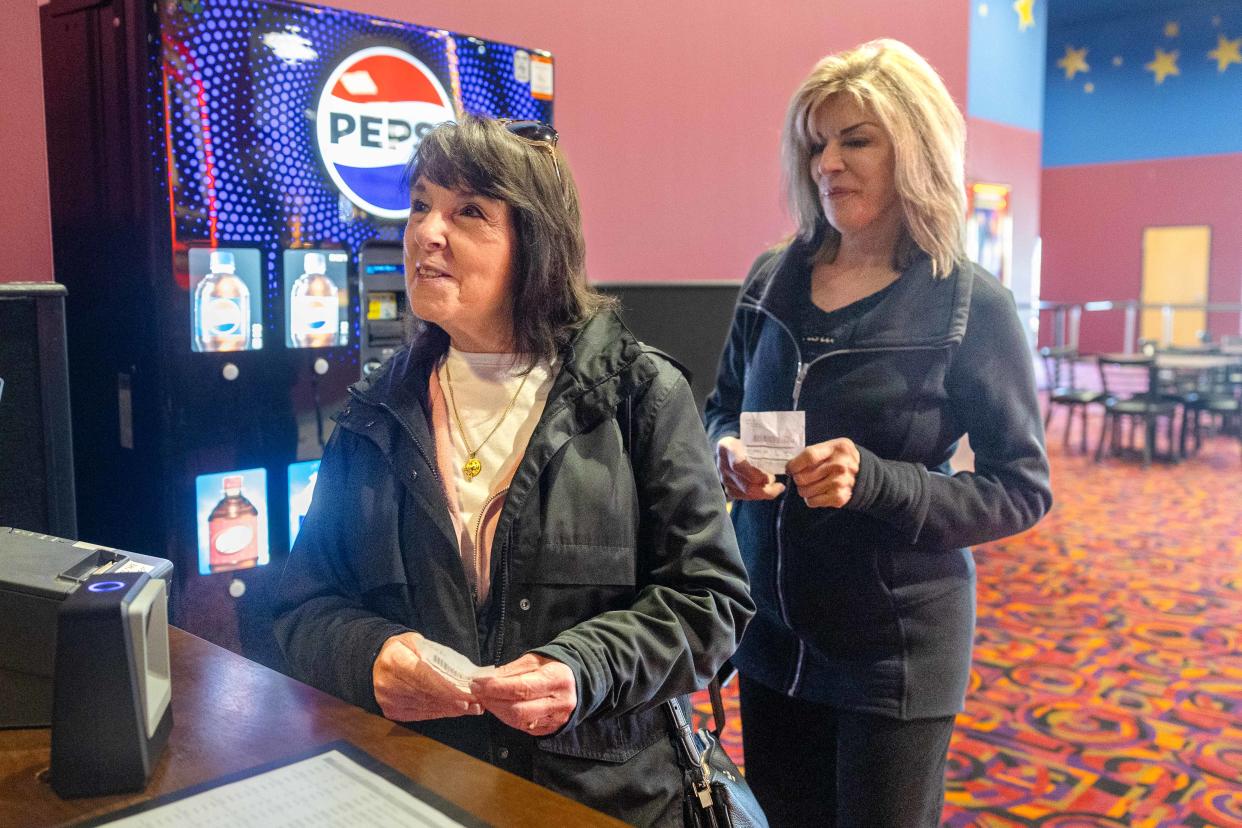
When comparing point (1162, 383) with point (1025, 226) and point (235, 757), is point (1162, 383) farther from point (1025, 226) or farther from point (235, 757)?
point (235, 757)

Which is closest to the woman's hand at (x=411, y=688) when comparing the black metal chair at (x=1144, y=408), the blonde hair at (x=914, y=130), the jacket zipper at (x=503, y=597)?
the jacket zipper at (x=503, y=597)

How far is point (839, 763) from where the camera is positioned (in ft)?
5.54

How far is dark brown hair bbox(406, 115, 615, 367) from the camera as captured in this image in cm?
132

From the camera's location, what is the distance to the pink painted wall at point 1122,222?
43.5 ft

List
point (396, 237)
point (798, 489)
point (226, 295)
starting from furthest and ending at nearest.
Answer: point (396, 237), point (226, 295), point (798, 489)

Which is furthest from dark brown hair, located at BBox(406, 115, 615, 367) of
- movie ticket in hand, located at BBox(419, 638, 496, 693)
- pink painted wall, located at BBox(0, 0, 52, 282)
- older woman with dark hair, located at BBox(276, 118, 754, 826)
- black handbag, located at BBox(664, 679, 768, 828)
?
pink painted wall, located at BBox(0, 0, 52, 282)

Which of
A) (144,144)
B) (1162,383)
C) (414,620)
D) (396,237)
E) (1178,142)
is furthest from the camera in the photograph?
(1178,142)

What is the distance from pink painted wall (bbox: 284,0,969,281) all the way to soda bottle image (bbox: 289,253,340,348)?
1186mm

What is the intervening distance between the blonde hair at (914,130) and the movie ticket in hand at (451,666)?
1.02 m

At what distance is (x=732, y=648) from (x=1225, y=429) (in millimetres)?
10771

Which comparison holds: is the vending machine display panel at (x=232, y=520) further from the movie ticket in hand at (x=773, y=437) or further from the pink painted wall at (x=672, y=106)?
the pink painted wall at (x=672, y=106)

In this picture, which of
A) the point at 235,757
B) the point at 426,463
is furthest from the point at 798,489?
the point at 235,757

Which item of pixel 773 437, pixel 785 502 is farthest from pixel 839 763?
pixel 773 437

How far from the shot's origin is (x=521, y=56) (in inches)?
102
